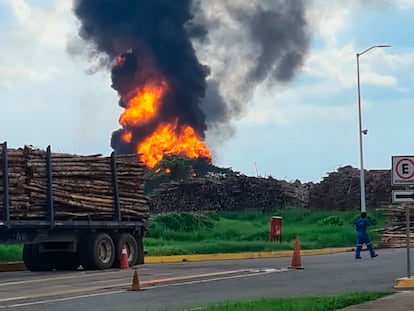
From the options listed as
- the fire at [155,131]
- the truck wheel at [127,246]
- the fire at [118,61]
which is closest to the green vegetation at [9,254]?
the truck wheel at [127,246]

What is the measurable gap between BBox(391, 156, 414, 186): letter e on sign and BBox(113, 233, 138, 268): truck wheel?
10437 mm

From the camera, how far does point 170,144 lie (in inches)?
2564

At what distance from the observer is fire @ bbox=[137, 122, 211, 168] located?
6325 centimetres

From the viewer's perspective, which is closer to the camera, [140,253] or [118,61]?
[140,253]

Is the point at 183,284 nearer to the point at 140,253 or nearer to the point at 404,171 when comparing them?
the point at 404,171

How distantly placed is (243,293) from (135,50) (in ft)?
154

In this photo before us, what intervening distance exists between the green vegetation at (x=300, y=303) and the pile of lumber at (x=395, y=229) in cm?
2348

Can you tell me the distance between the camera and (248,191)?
5888cm

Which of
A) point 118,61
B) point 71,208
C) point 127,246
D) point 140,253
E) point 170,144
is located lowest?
point 140,253

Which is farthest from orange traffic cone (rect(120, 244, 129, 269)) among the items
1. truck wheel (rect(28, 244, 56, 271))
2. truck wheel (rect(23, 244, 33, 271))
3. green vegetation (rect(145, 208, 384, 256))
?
green vegetation (rect(145, 208, 384, 256))

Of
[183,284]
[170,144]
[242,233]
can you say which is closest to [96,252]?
[183,284]

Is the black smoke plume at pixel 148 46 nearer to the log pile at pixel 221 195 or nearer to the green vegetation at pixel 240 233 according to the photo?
the log pile at pixel 221 195

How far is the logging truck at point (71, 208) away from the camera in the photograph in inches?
966

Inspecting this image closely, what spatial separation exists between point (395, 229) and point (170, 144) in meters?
24.9
